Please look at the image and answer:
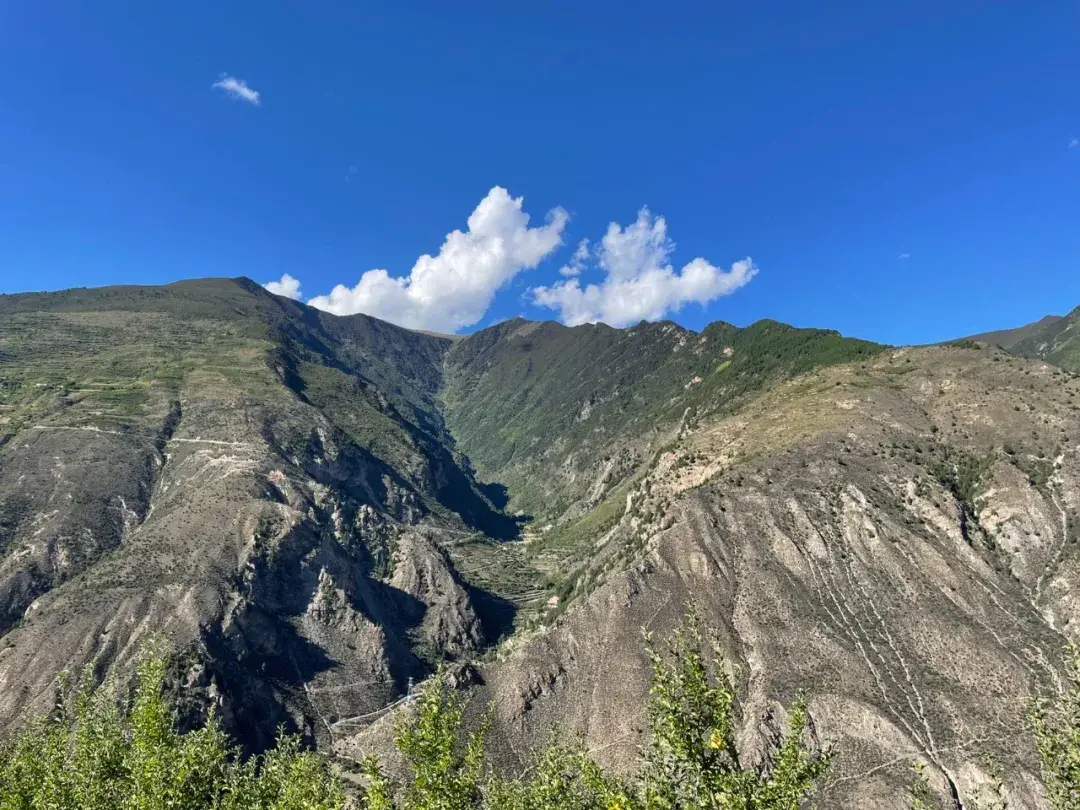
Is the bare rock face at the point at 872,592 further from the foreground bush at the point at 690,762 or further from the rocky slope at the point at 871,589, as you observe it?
the foreground bush at the point at 690,762

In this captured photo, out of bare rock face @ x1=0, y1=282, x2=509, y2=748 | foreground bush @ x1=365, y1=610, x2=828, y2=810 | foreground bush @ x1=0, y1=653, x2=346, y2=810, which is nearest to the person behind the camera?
foreground bush @ x1=365, y1=610, x2=828, y2=810

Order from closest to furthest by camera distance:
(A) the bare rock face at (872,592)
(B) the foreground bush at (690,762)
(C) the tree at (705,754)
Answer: (C) the tree at (705,754) → (B) the foreground bush at (690,762) → (A) the bare rock face at (872,592)

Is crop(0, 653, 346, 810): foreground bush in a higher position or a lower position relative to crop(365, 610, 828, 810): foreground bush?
lower

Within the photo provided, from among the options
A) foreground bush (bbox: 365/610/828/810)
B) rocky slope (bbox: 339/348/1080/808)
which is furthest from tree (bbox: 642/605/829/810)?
rocky slope (bbox: 339/348/1080/808)

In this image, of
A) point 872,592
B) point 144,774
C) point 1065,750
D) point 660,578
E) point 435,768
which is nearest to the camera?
point 435,768

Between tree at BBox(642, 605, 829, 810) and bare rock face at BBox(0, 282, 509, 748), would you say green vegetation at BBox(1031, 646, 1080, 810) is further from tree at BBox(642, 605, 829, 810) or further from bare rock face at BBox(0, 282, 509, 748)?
bare rock face at BBox(0, 282, 509, 748)

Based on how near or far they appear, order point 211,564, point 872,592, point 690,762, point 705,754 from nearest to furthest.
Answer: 1. point 690,762
2. point 705,754
3. point 872,592
4. point 211,564

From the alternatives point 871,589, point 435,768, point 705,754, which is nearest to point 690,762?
point 705,754

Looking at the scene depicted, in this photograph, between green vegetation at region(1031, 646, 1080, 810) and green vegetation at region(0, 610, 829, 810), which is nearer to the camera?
green vegetation at region(0, 610, 829, 810)

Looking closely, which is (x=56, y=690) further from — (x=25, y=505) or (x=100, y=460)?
(x=100, y=460)

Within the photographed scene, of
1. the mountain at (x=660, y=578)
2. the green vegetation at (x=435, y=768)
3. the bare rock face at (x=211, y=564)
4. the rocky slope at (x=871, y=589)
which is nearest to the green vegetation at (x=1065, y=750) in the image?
the green vegetation at (x=435, y=768)

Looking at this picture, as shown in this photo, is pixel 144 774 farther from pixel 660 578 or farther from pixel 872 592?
pixel 872 592

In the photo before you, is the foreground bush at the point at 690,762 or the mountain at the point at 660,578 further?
the mountain at the point at 660,578

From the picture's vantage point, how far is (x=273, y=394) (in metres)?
180
